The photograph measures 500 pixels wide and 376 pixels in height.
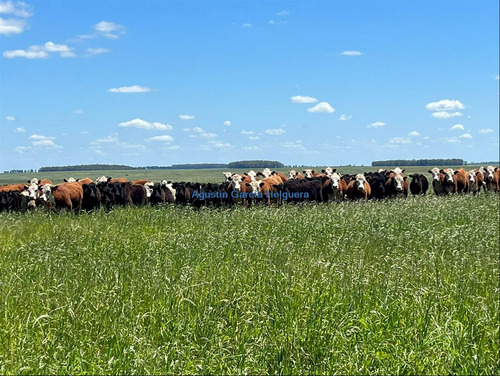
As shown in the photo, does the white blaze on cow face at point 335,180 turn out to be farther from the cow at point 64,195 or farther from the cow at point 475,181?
the cow at point 475,181

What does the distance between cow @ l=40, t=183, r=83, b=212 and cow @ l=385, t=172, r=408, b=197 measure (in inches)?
615

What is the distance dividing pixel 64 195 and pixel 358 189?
13.4 m

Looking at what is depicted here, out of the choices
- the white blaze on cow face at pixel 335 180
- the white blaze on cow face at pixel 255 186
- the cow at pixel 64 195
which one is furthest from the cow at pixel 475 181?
the cow at pixel 64 195

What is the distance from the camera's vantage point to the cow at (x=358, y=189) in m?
25.0

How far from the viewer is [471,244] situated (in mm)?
10016

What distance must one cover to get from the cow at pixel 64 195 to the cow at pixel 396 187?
51.2 feet

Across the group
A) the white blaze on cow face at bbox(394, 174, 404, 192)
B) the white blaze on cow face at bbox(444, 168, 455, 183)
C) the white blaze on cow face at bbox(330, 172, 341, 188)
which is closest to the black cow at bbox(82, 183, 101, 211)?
the white blaze on cow face at bbox(330, 172, 341, 188)

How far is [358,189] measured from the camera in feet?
82.0

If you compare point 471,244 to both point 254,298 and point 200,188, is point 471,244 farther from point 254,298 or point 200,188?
point 200,188

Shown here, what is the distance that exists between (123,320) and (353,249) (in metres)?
4.84

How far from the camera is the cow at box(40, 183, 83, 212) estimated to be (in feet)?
68.9

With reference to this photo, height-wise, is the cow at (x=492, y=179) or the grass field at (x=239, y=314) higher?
the cow at (x=492, y=179)

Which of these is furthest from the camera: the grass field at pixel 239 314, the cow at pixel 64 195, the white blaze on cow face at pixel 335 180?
the white blaze on cow face at pixel 335 180

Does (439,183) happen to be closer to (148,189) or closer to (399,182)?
(399,182)
